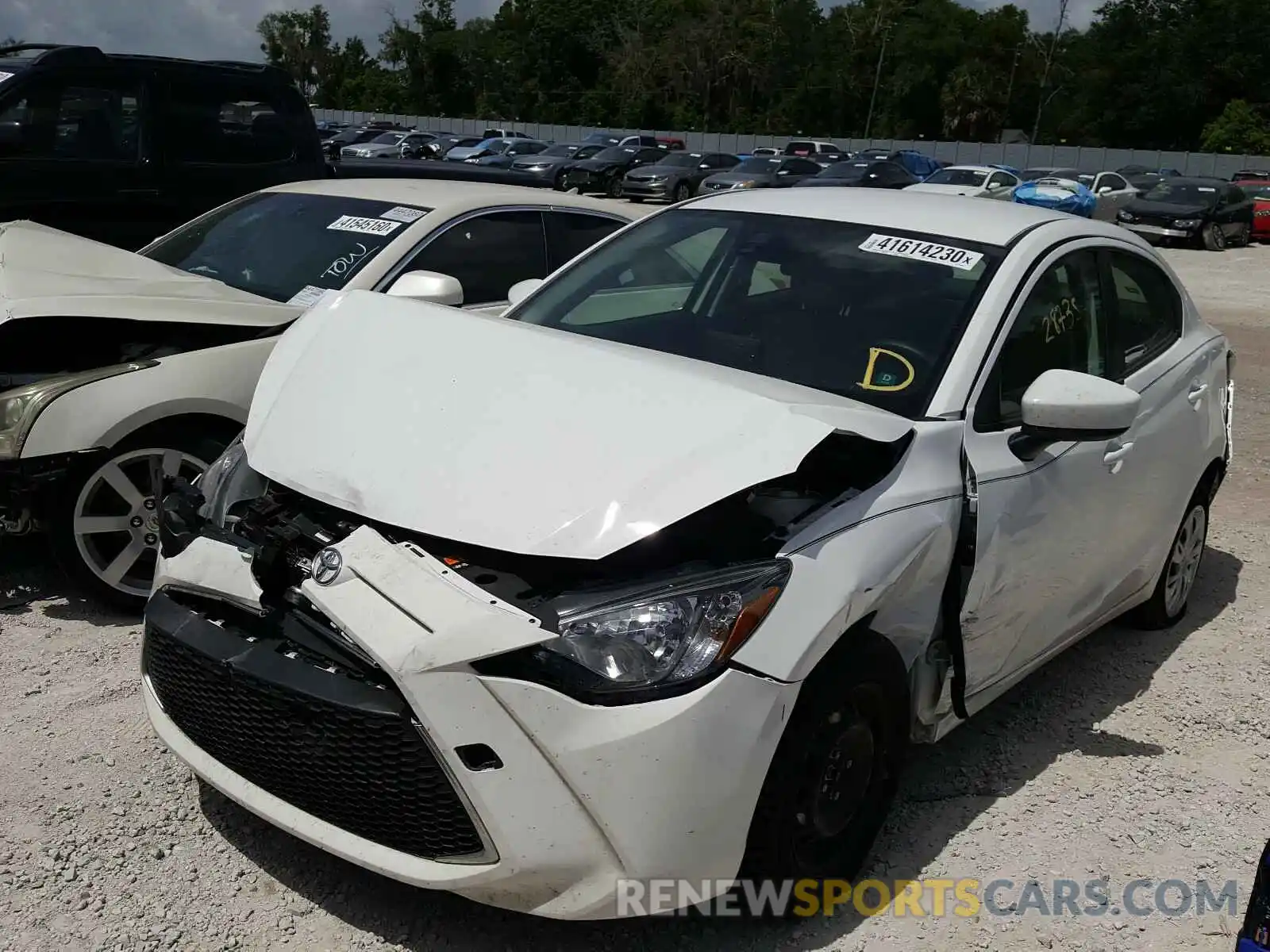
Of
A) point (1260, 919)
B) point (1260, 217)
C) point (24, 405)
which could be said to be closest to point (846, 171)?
point (1260, 217)

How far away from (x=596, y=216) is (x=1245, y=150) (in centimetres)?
6368

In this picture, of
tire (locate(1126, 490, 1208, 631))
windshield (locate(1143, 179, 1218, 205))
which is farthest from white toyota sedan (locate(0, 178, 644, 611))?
windshield (locate(1143, 179, 1218, 205))

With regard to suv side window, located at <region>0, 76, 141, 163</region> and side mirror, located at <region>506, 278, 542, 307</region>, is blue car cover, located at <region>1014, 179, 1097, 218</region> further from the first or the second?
side mirror, located at <region>506, 278, 542, 307</region>

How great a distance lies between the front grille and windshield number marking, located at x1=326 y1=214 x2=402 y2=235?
3.03 m

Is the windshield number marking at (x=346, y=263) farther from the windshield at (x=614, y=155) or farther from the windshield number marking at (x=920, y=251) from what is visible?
the windshield at (x=614, y=155)

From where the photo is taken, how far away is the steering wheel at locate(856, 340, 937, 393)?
331 centimetres

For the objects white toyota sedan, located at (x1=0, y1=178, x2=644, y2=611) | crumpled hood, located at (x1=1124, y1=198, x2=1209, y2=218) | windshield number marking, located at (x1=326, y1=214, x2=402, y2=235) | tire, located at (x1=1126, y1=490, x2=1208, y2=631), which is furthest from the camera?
crumpled hood, located at (x1=1124, y1=198, x2=1209, y2=218)

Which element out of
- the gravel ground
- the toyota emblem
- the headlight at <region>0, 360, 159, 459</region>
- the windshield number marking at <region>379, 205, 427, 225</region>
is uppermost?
the windshield number marking at <region>379, 205, 427, 225</region>

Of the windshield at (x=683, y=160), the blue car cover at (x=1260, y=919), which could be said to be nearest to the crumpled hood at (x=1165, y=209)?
the windshield at (x=683, y=160)

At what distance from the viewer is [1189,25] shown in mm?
69438

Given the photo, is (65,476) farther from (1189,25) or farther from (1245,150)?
(1189,25)

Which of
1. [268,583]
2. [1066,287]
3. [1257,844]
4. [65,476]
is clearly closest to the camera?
[268,583]

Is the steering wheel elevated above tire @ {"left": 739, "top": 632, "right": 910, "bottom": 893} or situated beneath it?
elevated above

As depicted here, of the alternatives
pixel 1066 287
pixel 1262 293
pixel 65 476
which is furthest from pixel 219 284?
pixel 1262 293
